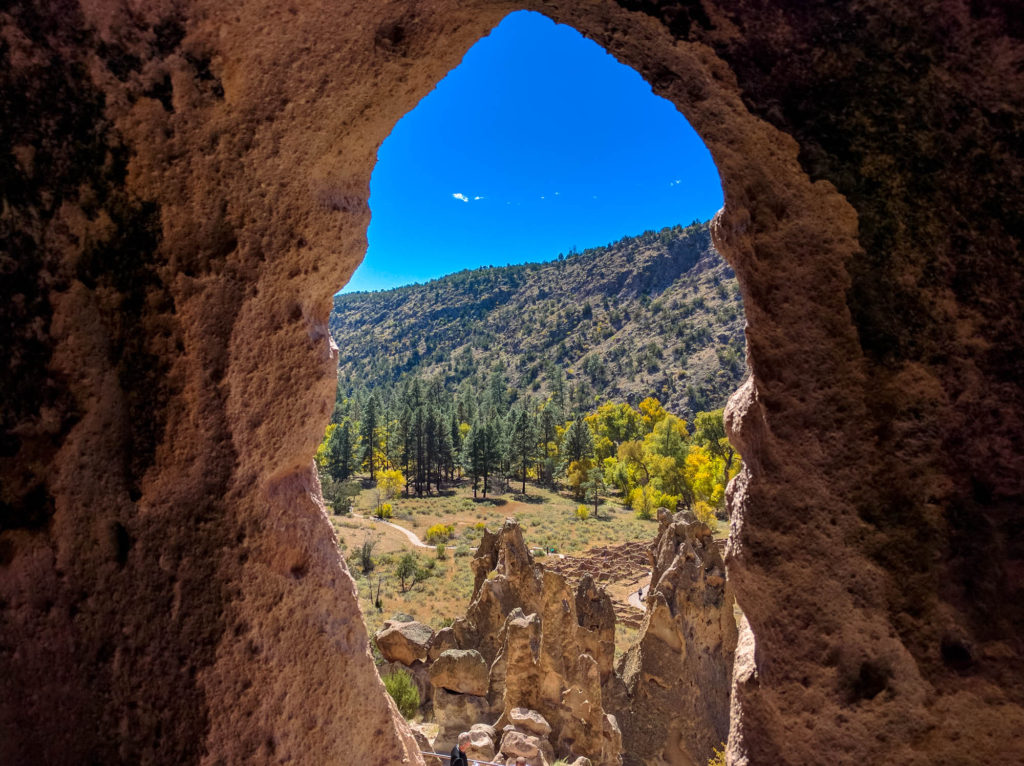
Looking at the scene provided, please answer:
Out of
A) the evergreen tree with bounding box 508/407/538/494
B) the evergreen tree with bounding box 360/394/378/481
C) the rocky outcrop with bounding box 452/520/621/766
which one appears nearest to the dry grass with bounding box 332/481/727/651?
the evergreen tree with bounding box 508/407/538/494

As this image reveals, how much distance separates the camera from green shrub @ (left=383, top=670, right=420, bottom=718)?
11.1 meters

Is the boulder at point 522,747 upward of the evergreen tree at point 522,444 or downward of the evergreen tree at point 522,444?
downward

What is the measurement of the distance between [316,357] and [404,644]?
11.0m

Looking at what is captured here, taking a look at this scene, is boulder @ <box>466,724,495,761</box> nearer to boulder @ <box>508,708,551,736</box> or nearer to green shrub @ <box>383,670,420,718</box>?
boulder @ <box>508,708,551,736</box>

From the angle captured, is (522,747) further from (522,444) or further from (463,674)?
(522,444)

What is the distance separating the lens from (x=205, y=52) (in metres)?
2.71

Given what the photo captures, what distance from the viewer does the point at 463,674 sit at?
33.5 ft

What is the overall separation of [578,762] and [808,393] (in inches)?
297

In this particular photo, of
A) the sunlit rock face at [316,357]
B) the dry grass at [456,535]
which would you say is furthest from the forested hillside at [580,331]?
the sunlit rock face at [316,357]

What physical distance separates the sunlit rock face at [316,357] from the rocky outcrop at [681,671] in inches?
385

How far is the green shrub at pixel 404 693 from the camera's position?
11.1 meters

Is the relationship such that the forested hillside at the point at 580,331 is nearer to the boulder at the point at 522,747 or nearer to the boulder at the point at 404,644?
the boulder at the point at 404,644

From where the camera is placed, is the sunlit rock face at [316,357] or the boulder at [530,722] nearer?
the sunlit rock face at [316,357]

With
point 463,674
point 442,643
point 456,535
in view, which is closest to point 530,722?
point 463,674
